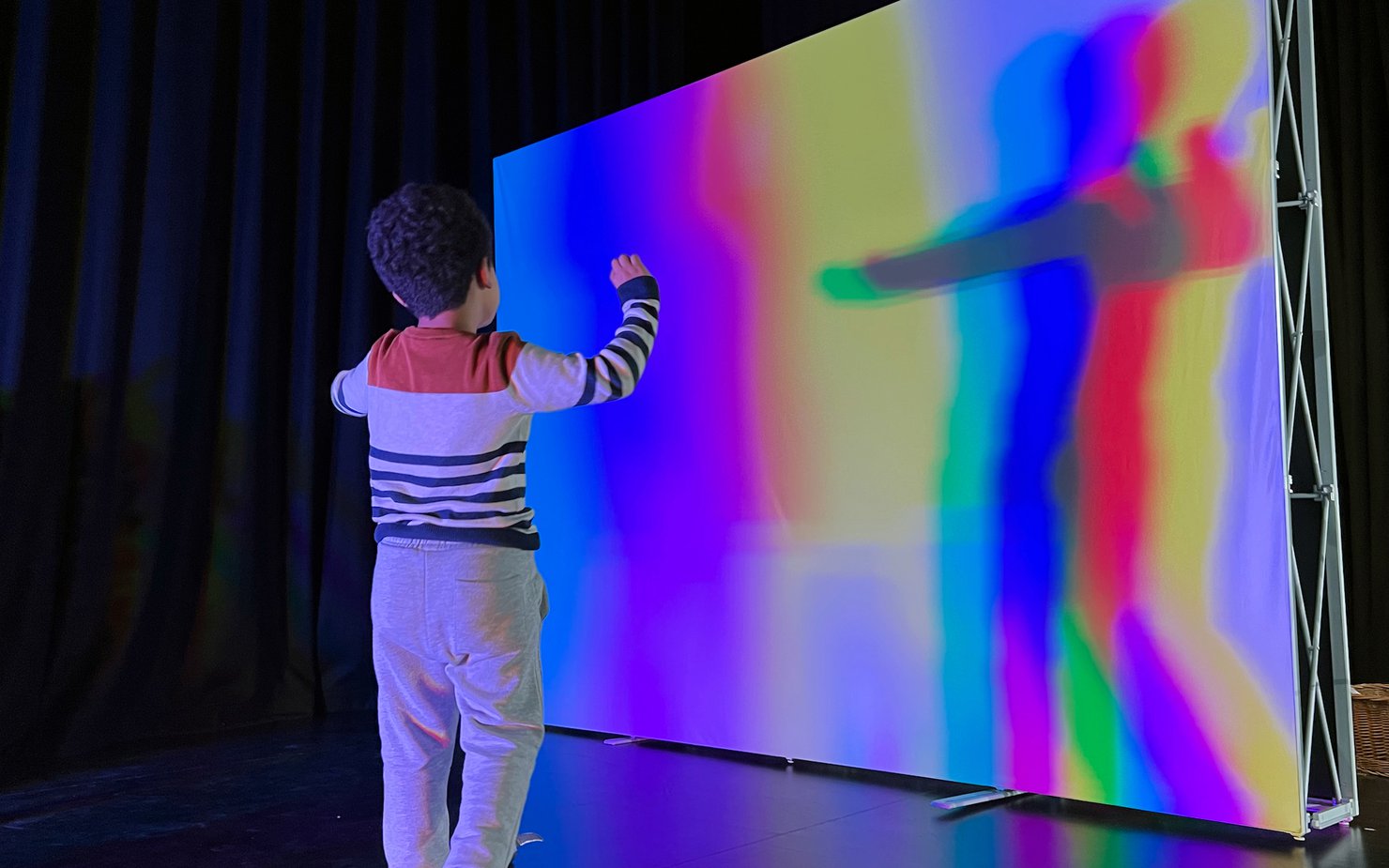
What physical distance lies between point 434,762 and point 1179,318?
6.13 ft

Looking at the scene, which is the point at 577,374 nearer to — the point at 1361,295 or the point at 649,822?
the point at 649,822

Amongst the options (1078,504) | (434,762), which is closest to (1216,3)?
(1078,504)

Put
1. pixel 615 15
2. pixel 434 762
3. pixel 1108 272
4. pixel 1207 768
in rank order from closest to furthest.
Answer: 1. pixel 434 762
2. pixel 1207 768
3. pixel 1108 272
4. pixel 615 15

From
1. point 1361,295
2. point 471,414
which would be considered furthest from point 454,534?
point 1361,295

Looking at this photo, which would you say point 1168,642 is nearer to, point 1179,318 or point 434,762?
point 1179,318

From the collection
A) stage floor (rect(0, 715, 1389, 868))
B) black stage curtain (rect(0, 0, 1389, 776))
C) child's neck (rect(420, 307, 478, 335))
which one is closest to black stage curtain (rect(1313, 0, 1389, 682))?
black stage curtain (rect(0, 0, 1389, 776))

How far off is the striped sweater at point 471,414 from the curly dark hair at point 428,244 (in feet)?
0.21

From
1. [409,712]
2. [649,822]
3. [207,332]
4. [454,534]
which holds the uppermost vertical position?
[207,332]

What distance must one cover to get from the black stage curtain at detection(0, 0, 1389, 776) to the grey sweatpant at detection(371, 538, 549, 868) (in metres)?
2.43

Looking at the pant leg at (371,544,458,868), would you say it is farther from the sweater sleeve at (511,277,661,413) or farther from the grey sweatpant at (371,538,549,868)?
the sweater sleeve at (511,277,661,413)

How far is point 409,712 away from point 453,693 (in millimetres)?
76

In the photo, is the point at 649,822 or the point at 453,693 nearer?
the point at 453,693

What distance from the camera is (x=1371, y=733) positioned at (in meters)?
3.08

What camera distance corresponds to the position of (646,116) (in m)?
3.89
